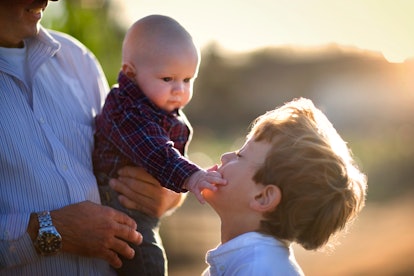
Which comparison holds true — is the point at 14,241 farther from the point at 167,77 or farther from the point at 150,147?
the point at 167,77

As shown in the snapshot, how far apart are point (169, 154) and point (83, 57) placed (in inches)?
35.9

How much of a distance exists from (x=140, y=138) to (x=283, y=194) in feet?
2.23

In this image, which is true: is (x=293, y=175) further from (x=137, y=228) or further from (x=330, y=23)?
(x=330, y=23)

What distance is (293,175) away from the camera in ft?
8.07

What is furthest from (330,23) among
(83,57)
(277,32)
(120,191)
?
(120,191)

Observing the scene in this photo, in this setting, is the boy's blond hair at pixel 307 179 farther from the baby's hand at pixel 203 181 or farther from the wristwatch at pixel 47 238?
the wristwatch at pixel 47 238

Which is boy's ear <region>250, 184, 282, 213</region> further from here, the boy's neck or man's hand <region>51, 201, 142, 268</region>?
man's hand <region>51, 201, 142, 268</region>

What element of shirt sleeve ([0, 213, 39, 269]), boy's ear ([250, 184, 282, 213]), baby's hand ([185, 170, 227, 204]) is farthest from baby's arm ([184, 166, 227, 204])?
shirt sleeve ([0, 213, 39, 269])

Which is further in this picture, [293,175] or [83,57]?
[83,57]

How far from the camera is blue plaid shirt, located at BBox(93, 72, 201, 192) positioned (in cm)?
276

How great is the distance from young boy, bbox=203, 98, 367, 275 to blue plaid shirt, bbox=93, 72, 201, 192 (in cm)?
21

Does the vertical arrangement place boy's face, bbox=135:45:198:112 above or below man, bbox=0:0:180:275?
above

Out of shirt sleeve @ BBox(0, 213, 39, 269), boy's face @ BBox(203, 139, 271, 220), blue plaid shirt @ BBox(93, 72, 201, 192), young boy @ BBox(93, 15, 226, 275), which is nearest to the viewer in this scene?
boy's face @ BBox(203, 139, 271, 220)

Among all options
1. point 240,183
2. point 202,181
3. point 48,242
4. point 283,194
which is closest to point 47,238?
point 48,242
